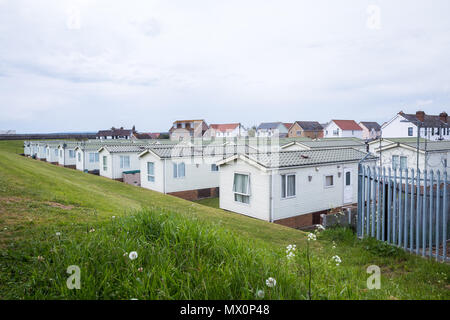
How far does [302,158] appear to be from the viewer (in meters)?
17.9

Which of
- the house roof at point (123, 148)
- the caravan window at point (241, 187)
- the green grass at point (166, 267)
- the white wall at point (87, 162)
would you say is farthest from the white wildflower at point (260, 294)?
the white wall at point (87, 162)

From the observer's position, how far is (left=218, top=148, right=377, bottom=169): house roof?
54.2ft

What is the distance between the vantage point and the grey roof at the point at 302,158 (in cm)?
1656

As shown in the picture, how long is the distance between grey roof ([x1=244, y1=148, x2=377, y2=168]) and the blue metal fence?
7.35 metres

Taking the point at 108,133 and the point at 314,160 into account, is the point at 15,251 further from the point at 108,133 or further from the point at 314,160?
the point at 108,133

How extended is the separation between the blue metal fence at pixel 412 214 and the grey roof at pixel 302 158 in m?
7.35

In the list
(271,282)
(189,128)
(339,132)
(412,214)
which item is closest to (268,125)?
(339,132)

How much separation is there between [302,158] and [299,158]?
0.24m

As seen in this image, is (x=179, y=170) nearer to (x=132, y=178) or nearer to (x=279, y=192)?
(x=132, y=178)

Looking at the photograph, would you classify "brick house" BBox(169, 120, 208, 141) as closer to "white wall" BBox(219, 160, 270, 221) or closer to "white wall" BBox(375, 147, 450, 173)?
"white wall" BBox(375, 147, 450, 173)

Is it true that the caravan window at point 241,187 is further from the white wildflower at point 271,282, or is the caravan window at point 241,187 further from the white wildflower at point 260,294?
the white wildflower at point 260,294

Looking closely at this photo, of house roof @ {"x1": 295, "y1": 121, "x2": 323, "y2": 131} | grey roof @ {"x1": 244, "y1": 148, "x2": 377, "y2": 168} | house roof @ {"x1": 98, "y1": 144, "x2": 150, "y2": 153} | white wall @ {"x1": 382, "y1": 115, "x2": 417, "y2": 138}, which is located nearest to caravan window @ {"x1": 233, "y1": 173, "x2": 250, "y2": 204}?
grey roof @ {"x1": 244, "y1": 148, "x2": 377, "y2": 168}

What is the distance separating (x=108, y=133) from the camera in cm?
10056
